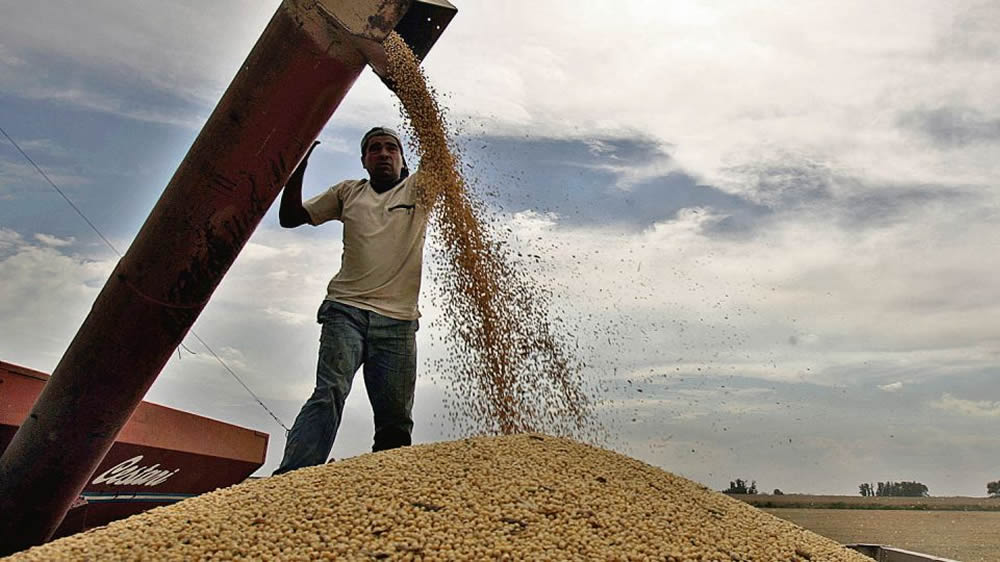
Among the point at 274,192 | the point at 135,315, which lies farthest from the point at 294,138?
the point at 135,315

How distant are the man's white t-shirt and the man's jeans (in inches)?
2.4

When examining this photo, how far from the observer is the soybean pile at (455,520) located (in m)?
1.92

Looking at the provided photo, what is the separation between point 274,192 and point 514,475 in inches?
47.0

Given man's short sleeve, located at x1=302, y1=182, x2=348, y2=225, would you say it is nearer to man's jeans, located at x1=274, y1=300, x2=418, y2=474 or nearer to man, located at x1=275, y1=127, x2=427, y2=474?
man, located at x1=275, y1=127, x2=427, y2=474

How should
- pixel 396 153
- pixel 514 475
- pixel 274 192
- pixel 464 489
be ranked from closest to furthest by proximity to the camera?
pixel 464 489 < pixel 514 475 < pixel 274 192 < pixel 396 153

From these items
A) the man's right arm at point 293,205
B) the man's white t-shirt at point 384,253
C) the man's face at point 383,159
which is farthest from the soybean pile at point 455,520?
the man's face at point 383,159

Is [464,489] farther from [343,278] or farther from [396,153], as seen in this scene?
[396,153]

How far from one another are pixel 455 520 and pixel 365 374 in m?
1.34

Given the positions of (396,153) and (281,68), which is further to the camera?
(396,153)

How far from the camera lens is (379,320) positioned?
321 cm

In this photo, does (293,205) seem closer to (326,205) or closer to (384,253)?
(326,205)

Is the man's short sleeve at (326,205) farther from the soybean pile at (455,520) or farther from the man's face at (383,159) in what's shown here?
the soybean pile at (455,520)

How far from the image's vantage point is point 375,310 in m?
3.21

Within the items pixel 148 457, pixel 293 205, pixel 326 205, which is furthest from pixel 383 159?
pixel 148 457
